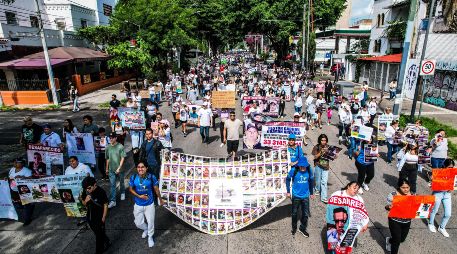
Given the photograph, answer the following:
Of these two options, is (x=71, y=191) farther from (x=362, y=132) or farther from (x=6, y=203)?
(x=362, y=132)

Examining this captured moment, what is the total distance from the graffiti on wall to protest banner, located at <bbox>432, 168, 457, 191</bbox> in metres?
17.3

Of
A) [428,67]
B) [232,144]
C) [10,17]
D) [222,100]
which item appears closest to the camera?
[232,144]

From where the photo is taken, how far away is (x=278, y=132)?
10.2 metres

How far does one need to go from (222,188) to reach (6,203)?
514cm

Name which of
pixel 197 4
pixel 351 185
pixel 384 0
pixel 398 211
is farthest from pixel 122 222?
pixel 197 4

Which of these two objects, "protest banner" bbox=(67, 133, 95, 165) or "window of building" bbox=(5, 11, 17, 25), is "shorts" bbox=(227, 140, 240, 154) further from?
"window of building" bbox=(5, 11, 17, 25)

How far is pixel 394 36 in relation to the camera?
105ft

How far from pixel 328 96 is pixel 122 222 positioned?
19083 mm

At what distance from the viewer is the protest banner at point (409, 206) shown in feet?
18.6

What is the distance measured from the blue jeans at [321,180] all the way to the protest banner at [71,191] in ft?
18.1

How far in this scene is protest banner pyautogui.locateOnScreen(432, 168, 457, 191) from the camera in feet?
22.0

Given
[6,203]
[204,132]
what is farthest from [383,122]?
[6,203]

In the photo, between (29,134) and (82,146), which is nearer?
(82,146)

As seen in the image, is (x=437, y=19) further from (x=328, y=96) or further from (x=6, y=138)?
(x=6, y=138)
